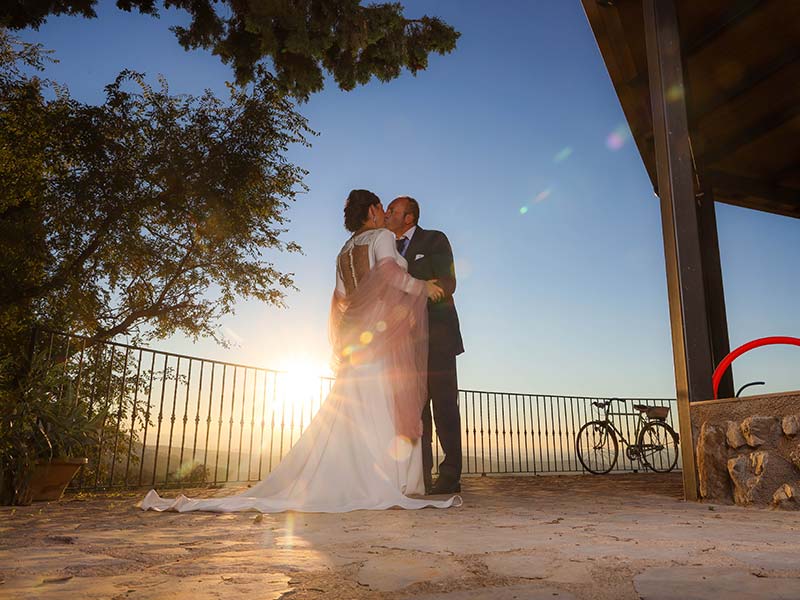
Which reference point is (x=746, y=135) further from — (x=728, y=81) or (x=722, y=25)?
(x=722, y=25)

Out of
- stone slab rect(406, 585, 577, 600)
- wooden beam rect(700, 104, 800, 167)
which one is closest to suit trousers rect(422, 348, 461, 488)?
stone slab rect(406, 585, 577, 600)

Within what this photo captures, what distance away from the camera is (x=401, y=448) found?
4109mm

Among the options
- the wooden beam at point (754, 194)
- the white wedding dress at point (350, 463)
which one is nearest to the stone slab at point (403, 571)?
the white wedding dress at point (350, 463)

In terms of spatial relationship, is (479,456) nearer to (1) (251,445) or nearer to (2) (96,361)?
(1) (251,445)

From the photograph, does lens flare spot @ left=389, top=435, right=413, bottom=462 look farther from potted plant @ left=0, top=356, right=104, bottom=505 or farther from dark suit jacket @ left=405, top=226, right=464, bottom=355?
potted plant @ left=0, top=356, right=104, bottom=505

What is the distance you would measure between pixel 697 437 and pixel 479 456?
698 cm

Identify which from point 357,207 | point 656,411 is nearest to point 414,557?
point 357,207

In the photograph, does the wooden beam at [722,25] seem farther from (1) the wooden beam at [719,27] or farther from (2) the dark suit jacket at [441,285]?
(2) the dark suit jacket at [441,285]

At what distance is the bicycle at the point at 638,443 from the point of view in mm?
9383

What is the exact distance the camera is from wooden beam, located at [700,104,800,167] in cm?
565

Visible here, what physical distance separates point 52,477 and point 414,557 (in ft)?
12.7

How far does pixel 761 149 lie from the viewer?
6.25 meters

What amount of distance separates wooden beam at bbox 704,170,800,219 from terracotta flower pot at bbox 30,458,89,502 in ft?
22.5

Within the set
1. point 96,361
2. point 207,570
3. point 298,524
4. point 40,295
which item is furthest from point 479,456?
Answer: point 207,570
